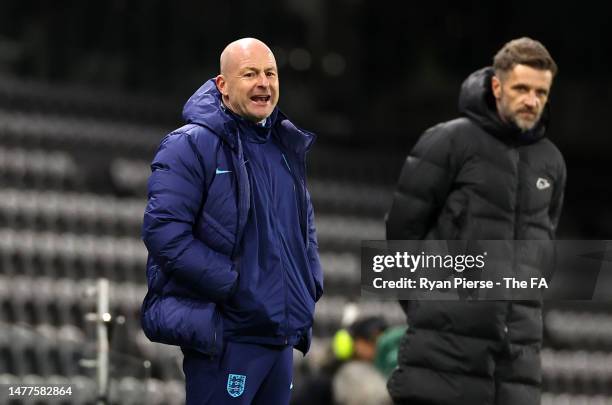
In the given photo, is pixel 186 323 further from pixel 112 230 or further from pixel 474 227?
pixel 112 230

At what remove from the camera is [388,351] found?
5098 millimetres

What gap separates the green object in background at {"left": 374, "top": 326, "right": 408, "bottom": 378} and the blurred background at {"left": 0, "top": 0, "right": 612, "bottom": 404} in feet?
10.1

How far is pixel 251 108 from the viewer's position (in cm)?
304

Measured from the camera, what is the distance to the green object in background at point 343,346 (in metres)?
5.39

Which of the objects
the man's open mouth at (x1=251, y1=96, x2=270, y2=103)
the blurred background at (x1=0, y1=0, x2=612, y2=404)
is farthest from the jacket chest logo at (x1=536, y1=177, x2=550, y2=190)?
the blurred background at (x1=0, y1=0, x2=612, y2=404)

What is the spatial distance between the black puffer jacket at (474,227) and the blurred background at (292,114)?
463cm

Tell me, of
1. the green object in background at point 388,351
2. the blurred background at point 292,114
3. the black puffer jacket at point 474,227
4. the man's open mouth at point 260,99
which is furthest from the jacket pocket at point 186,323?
the blurred background at point 292,114

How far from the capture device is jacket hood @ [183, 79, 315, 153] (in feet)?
9.89

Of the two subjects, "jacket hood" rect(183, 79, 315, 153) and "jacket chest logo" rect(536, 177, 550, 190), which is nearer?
"jacket hood" rect(183, 79, 315, 153)

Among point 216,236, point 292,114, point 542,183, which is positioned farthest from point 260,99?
point 292,114

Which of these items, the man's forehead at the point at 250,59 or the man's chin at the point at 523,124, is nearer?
the man's forehead at the point at 250,59

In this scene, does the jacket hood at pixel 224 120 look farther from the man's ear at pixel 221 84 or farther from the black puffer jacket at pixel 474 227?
the black puffer jacket at pixel 474 227

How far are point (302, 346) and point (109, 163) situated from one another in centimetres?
749

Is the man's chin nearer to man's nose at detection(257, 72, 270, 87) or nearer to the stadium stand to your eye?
man's nose at detection(257, 72, 270, 87)
